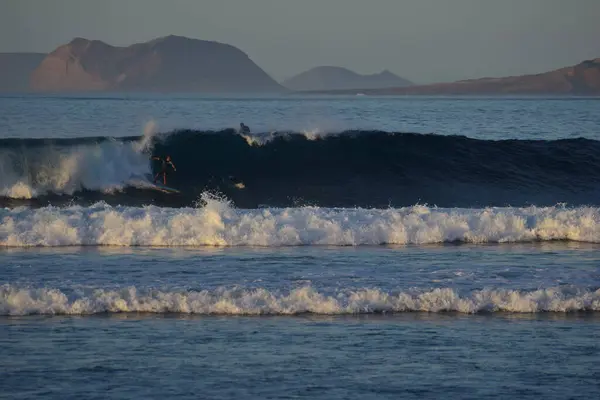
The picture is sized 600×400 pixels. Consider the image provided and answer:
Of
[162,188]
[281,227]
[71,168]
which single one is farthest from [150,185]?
[281,227]

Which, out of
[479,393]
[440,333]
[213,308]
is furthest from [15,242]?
[479,393]

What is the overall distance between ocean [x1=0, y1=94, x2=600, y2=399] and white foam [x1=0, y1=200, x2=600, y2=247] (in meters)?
0.04

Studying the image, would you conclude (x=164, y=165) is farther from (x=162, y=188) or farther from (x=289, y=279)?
(x=289, y=279)

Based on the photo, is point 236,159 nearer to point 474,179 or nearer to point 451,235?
point 474,179

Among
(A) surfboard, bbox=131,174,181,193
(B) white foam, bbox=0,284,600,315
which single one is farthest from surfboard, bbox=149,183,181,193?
(B) white foam, bbox=0,284,600,315

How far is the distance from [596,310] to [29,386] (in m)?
6.00

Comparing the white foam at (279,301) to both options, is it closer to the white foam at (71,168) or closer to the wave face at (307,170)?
the wave face at (307,170)

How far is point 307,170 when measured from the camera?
83.1 ft

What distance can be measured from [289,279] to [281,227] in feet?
13.4

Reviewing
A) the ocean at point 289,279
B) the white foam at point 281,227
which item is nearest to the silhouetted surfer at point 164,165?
the ocean at point 289,279

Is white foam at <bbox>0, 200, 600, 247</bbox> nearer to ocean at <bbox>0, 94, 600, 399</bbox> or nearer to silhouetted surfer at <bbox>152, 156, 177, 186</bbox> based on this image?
ocean at <bbox>0, 94, 600, 399</bbox>

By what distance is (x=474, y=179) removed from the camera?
25.3 m

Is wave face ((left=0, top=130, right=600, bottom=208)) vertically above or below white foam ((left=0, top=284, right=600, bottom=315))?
above

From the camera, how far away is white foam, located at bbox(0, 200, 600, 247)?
1603cm
